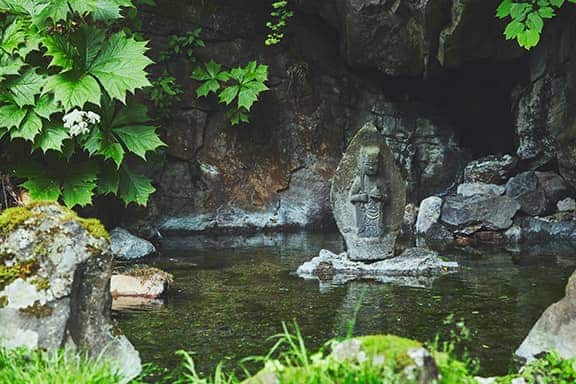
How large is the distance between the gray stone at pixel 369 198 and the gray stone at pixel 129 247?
93.4 inches

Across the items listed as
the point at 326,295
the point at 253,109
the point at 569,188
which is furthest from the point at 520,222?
the point at 326,295

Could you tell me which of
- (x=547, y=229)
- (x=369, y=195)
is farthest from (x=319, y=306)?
(x=547, y=229)

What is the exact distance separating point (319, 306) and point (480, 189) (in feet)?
20.2

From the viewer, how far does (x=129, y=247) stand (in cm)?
846

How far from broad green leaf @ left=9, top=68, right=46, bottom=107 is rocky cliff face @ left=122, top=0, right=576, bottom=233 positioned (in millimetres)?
3674

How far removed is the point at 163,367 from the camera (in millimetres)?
3938

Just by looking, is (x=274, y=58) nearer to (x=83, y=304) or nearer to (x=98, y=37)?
(x=98, y=37)

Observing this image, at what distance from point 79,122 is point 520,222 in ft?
20.9

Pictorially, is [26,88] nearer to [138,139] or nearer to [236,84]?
[138,139]

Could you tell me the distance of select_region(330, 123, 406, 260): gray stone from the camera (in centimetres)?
740

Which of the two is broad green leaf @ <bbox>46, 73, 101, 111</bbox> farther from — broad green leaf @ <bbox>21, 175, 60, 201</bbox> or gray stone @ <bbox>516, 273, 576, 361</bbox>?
gray stone @ <bbox>516, 273, 576, 361</bbox>

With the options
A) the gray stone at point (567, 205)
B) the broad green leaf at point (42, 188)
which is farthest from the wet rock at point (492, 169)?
the broad green leaf at point (42, 188)

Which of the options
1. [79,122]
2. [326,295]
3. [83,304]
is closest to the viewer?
[83,304]

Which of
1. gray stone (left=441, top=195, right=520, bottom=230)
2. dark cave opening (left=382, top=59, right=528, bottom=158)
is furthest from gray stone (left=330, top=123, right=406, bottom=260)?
dark cave opening (left=382, top=59, right=528, bottom=158)
